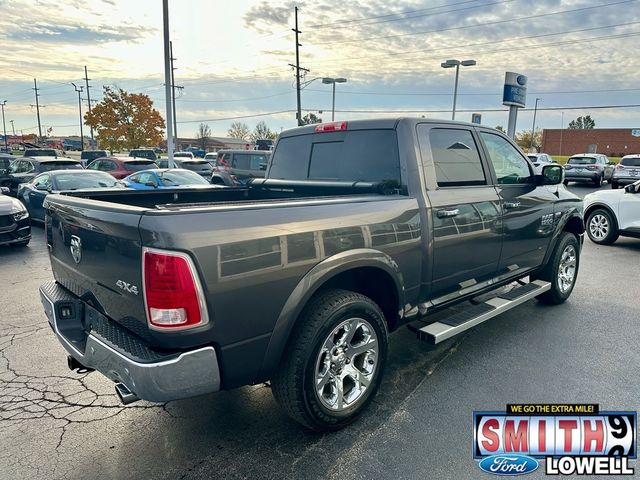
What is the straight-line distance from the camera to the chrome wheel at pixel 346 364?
275 cm

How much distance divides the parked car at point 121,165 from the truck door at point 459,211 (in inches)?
614

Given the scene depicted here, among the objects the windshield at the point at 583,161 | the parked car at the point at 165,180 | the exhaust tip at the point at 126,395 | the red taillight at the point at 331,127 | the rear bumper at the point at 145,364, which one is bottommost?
the exhaust tip at the point at 126,395

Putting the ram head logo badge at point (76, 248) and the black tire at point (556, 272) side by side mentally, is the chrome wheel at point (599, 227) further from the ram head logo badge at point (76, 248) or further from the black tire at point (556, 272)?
the ram head logo badge at point (76, 248)

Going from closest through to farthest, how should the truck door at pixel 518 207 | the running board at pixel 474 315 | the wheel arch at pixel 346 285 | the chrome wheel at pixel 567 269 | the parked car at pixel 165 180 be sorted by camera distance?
1. the wheel arch at pixel 346 285
2. the running board at pixel 474 315
3. the truck door at pixel 518 207
4. the chrome wheel at pixel 567 269
5. the parked car at pixel 165 180

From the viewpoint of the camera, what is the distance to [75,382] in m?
3.52

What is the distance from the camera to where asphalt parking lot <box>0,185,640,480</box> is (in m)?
2.54

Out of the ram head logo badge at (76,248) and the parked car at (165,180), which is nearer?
the ram head logo badge at (76,248)

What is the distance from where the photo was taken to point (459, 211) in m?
3.56

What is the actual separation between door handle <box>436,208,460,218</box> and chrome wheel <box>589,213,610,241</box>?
7.51 meters

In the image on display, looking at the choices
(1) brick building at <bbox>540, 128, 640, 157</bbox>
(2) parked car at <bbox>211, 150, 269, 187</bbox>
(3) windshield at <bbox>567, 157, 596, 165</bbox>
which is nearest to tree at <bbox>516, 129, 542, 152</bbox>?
(1) brick building at <bbox>540, 128, 640, 157</bbox>

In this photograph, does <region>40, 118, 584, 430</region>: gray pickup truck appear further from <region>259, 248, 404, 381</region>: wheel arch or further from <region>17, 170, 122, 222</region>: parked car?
<region>17, 170, 122, 222</region>: parked car

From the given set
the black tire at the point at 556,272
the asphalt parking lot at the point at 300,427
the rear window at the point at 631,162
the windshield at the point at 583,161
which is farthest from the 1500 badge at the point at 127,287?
the windshield at the point at 583,161

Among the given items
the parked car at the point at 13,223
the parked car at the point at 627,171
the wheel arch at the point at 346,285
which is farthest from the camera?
the parked car at the point at 627,171

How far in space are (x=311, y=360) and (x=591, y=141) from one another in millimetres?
84920
